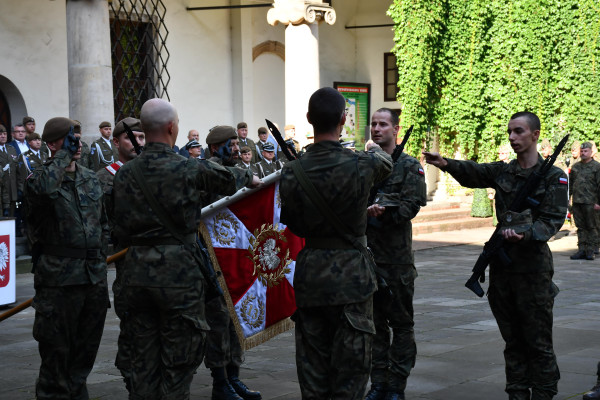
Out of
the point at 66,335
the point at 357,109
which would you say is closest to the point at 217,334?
the point at 66,335

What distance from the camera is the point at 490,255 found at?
5855mm

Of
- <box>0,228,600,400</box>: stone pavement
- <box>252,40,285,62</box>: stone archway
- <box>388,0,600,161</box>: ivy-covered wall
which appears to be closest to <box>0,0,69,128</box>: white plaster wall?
<box>0,228,600,400</box>: stone pavement

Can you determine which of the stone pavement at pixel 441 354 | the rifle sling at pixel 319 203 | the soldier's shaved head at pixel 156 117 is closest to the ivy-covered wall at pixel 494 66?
the stone pavement at pixel 441 354

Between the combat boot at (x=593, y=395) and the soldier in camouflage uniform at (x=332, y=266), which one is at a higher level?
the soldier in camouflage uniform at (x=332, y=266)

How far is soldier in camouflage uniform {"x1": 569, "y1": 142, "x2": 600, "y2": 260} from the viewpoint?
609 inches

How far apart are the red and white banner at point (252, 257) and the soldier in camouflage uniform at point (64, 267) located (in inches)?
32.1

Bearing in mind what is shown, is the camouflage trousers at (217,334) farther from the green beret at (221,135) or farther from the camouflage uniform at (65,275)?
the green beret at (221,135)

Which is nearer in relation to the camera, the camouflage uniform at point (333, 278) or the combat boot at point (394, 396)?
the camouflage uniform at point (333, 278)

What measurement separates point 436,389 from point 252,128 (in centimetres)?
1572

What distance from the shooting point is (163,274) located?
5031mm

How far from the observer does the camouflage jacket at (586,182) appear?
50.8 feet

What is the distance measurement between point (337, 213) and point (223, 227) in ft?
5.60

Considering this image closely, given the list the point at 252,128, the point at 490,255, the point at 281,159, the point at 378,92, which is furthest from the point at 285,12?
the point at 490,255

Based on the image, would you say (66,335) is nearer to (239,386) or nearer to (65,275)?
(65,275)
